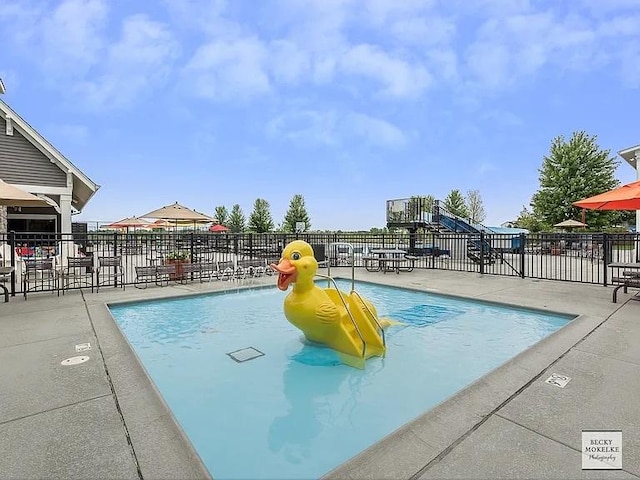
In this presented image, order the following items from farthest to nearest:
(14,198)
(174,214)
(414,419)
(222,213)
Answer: (222,213) → (174,214) → (14,198) → (414,419)

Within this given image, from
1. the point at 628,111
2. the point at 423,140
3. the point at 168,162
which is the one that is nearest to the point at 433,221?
the point at 423,140

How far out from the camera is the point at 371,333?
175 inches

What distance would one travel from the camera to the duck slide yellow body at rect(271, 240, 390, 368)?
4.23 meters

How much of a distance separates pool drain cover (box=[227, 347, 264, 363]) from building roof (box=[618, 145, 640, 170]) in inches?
734

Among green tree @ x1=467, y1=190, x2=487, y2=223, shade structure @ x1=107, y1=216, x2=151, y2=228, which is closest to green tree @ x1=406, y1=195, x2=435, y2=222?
shade structure @ x1=107, y1=216, x2=151, y2=228

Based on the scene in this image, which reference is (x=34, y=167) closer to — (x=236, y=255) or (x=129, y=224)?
(x=236, y=255)

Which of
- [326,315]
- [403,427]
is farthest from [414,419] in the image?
[326,315]

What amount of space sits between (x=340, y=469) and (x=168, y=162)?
91.8 ft

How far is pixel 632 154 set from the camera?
15789 millimetres

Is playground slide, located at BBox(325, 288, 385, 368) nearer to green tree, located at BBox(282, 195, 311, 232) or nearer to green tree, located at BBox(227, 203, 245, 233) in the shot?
green tree, located at BBox(282, 195, 311, 232)

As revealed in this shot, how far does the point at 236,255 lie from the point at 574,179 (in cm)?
2980

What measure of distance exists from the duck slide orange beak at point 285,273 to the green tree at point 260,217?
1322 inches

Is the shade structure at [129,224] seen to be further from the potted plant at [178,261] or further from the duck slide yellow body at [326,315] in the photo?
the duck slide yellow body at [326,315]

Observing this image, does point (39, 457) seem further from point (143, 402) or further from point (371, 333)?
point (371, 333)
